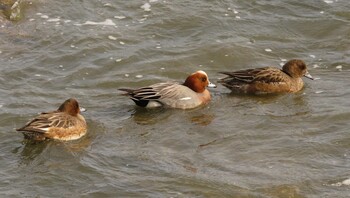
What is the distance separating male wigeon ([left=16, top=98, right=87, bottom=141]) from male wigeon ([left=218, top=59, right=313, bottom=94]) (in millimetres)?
2860

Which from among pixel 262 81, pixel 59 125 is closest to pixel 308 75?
pixel 262 81

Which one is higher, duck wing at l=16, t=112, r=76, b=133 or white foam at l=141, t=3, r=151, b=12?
duck wing at l=16, t=112, r=76, b=133

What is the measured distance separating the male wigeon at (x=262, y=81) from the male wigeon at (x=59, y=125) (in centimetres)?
286

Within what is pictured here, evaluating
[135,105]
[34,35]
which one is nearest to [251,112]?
[135,105]

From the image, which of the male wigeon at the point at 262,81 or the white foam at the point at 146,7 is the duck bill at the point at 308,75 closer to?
the male wigeon at the point at 262,81

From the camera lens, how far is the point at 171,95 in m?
11.6

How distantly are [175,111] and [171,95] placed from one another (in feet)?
0.84

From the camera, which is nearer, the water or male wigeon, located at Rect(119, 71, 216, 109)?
the water

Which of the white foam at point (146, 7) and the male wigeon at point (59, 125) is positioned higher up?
the male wigeon at point (59, 125)

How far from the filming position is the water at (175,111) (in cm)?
877

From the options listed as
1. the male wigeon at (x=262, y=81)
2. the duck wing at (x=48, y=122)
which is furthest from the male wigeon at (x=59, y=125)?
the male wigeon at (x=262, y=81)

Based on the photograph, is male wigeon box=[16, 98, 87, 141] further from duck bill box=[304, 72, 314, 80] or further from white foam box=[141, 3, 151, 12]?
white foam box=[141, 3, 151, 12]

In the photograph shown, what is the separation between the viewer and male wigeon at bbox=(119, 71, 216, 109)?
11.6 metres

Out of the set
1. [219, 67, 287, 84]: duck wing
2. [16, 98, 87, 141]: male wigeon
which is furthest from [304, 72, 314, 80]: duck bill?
[16, 98, 87, 141]: male wigeon
